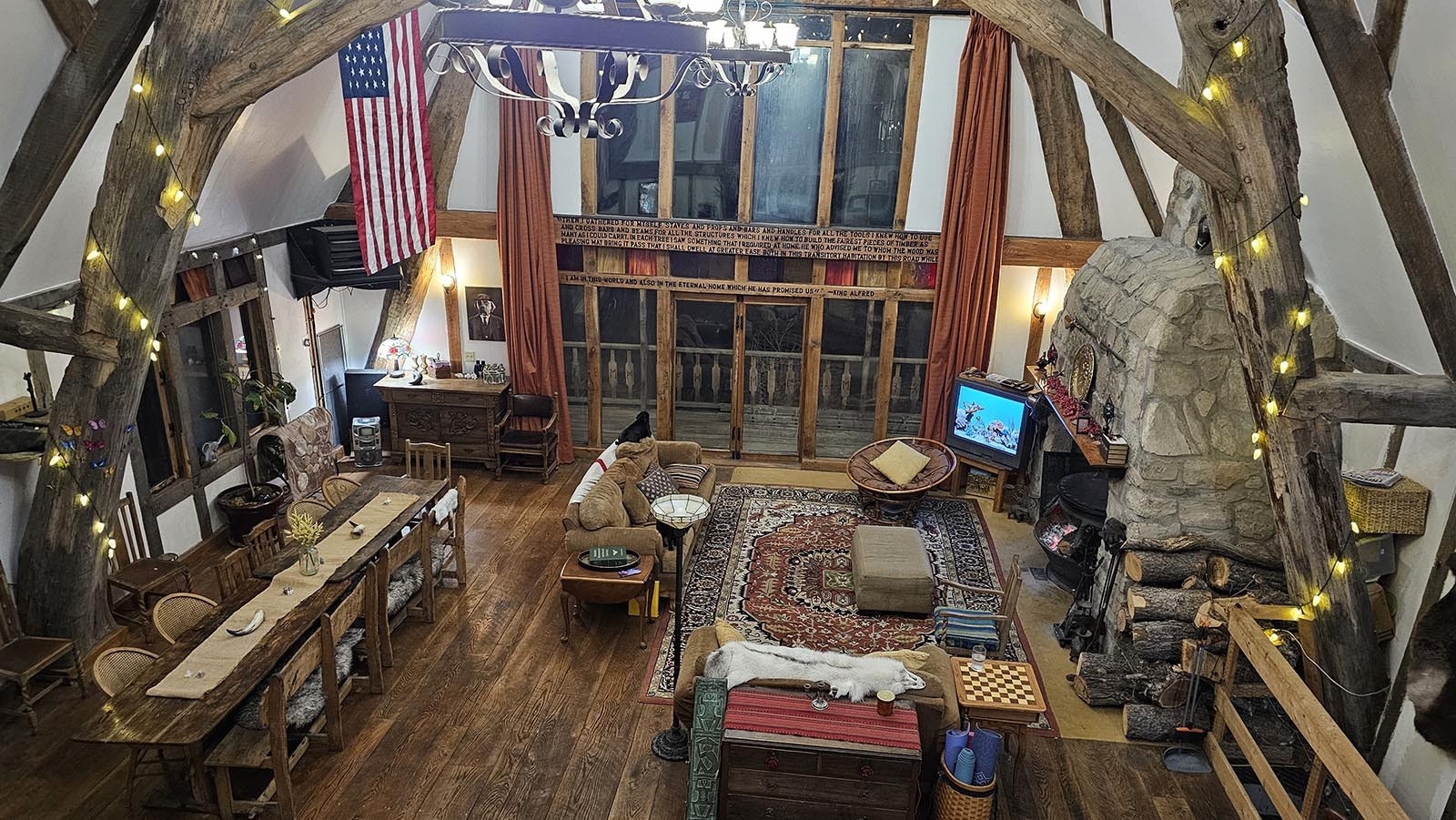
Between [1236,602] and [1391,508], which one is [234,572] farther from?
[1391,508]

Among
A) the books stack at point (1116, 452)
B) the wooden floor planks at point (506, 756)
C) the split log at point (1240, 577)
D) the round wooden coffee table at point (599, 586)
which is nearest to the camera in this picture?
the wooden floor planks at point (506, 756)

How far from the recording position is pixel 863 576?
22.7ft

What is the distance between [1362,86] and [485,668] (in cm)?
599

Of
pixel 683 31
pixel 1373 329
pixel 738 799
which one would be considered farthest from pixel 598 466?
pixel 1373 329

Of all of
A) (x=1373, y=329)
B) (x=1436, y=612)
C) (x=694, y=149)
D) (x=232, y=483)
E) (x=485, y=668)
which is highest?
(x=694, y=149)

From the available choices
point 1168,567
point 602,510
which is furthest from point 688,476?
point 1168,567

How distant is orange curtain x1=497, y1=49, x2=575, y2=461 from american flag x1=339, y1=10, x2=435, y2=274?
1.96m

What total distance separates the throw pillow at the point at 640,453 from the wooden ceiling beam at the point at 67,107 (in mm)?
4649

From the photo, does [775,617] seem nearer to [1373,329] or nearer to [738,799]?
[738,799]

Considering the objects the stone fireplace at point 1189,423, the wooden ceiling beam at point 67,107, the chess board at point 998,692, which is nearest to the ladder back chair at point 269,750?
the wooden ceiling beam at point 67,107

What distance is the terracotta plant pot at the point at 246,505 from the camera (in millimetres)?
7691

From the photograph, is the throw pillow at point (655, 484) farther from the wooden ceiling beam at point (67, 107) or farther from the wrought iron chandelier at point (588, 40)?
the wooden ceiling beam at point (67, 107)

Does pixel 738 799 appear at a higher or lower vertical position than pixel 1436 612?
lower

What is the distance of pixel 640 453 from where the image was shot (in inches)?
335
